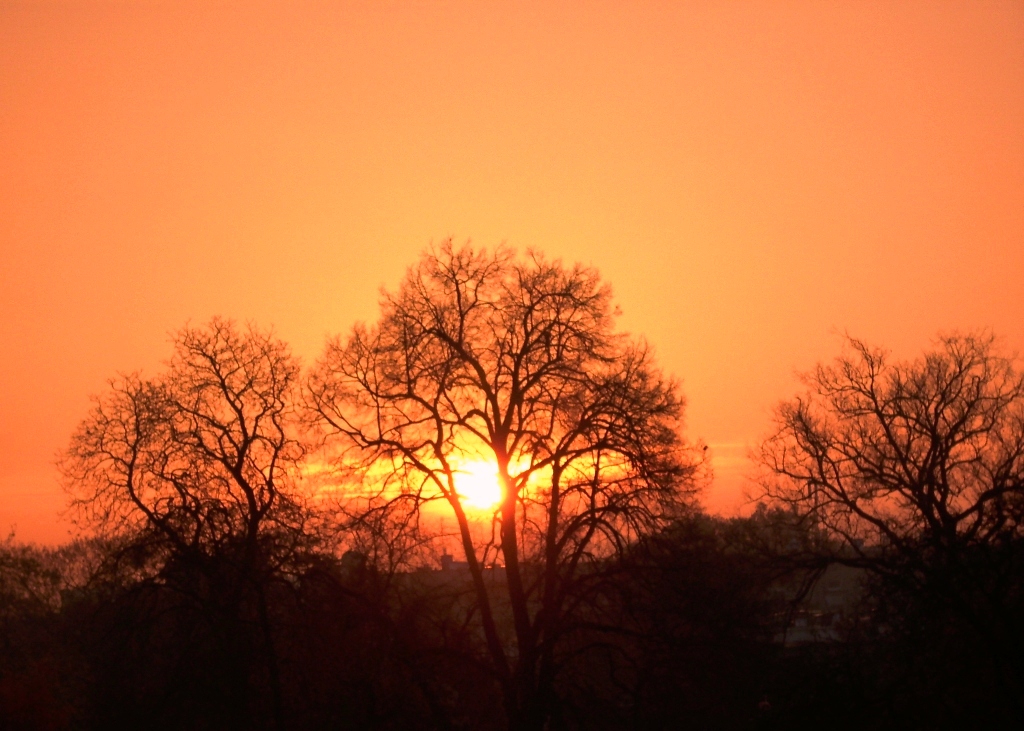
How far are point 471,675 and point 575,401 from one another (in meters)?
7.22

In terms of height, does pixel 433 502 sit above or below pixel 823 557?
above

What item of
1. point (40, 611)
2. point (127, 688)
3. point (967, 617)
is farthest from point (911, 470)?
point (40, 611)

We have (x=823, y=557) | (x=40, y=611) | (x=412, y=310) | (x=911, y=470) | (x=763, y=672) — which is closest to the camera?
(x=823, y=557)

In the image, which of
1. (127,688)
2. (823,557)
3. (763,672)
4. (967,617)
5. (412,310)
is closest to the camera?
(967,617)

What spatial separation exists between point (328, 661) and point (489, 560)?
4.75 meters

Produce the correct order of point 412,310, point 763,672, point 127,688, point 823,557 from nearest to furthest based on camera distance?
point 823,557, point 763,672, point 412,310, point 127,688

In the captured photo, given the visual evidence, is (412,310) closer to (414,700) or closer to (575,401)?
(575,401)

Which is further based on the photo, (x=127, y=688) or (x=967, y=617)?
(x=127, y=688)

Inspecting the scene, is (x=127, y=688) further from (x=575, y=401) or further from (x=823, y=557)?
(x=823, y=557)

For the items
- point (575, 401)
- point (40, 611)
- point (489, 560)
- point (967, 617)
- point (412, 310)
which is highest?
point (40, 611)

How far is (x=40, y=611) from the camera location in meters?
67.4

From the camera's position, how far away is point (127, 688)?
33.6 metres

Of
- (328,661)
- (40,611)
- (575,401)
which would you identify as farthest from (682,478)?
(40,611)

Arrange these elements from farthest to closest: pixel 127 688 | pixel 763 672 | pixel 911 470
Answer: pixel 127 688, pixel 911 470, pixel 763 672
